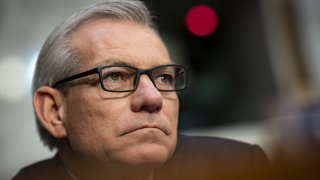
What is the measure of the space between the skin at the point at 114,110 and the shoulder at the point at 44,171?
0.04 m

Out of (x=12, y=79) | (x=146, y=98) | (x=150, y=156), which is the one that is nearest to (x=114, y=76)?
(x=146, y=98)

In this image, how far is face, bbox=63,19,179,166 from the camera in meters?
1.25

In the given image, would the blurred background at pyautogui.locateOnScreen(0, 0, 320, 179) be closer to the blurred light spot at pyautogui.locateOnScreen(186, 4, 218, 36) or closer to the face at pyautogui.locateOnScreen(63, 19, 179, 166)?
the blurred light spot at pyautogui.locateOnScreen(186, 4, 218, 36)

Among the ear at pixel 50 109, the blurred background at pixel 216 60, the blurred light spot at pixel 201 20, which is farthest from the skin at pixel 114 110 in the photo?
the blurred light spot at pixel 201 20

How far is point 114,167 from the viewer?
1.30m

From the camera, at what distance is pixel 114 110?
127cm

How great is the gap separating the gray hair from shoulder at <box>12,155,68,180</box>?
69mm

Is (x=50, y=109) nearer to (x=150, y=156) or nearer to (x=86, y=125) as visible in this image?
(x=86, y=125)

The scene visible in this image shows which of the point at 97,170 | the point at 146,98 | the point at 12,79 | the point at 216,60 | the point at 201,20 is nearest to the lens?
the point at 146,98

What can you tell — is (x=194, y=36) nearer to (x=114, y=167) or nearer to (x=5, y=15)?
(x=5, y=15)

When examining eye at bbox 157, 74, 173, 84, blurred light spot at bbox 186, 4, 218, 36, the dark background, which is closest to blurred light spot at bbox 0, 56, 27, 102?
eye at bbox 157, 74, 173, 84

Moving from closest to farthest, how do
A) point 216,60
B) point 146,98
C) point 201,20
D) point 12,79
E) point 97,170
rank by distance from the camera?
point 146,98 → point 97,170 → point 12,79 → point 201,20 → point 216,60

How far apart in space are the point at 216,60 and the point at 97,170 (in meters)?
1.69

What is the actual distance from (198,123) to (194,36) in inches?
28.0
